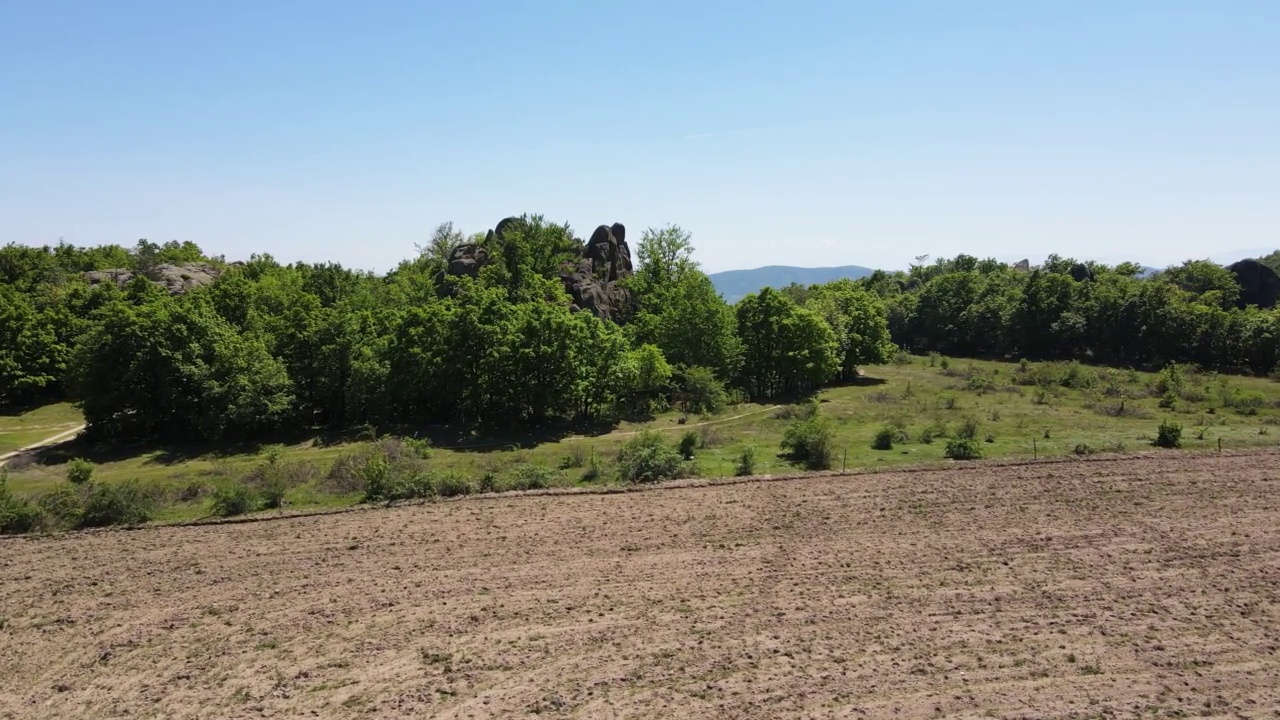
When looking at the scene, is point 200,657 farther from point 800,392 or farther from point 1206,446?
point 800,392

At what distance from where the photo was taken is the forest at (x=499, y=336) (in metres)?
47.3

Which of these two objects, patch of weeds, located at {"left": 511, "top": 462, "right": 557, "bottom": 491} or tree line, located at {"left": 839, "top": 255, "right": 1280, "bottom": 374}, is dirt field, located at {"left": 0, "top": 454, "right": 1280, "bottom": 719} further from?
tree line, located at {"left": 839, "top": 255, "right": 1280, "bottom": 374}

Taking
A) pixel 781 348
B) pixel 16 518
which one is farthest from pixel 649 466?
pixel 781 348

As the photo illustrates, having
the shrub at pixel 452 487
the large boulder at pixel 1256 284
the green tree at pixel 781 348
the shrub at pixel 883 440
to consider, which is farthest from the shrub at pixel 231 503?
the large boulder at pixel 1256 284

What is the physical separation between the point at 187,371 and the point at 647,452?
3066 centimetres

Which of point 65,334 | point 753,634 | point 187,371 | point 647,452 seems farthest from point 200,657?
point 65,334

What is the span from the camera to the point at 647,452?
34.5 meters

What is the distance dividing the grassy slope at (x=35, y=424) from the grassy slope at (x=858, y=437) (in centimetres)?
39

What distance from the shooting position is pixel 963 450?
36781 millimetres

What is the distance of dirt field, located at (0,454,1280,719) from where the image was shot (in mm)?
16156

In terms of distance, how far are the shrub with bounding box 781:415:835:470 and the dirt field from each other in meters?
5.75

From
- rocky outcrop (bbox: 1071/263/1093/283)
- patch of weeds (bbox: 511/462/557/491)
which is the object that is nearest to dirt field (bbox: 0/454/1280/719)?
patch of weeds (bbox: 511/462/557/491)

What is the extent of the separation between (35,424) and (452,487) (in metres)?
41.2

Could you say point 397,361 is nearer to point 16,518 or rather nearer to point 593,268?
point 16,518
